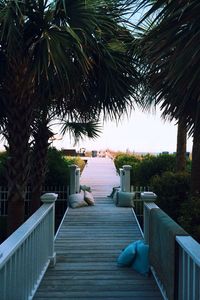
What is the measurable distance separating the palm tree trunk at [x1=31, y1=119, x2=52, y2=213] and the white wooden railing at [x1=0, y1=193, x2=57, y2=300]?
12.0ft

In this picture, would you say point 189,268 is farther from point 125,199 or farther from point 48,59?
point 125,199

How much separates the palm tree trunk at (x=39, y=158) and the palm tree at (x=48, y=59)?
1.72m

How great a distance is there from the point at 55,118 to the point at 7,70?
3604 millimetres

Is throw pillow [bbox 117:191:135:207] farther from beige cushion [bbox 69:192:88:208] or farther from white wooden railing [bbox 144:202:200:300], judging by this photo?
white wooden railing [bbox 144:202:200:300]

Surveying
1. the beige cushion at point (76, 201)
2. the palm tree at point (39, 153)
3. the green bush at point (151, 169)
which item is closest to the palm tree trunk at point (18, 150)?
the palm tree at point (39, 153)

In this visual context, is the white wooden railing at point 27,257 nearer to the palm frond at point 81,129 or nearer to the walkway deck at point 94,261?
the walkway deck at point 94,261

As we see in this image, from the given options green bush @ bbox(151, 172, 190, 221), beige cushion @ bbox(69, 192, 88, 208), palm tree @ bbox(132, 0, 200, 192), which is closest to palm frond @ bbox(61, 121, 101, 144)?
beige cushion @ bbox(69, 192, 88, 208)

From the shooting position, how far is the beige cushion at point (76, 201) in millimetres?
12727

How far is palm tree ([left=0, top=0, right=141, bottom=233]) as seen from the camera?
22.2ft

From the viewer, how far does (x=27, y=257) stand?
4.50 meters

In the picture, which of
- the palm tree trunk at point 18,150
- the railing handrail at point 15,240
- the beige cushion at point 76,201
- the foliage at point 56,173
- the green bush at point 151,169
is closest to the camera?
the railing handrail at point 15,240

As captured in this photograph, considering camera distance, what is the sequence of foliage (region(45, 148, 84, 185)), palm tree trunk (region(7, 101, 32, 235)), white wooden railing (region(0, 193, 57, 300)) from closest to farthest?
white wooden railing (region(0, 193, 57, 300))
palm tree trunk (region(7, 101, 32, 235))
foliage (region(45, 148, 84, 185))

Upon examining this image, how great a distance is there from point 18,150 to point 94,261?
228cm

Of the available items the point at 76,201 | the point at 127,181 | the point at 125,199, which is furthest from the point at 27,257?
the point at 127,181
